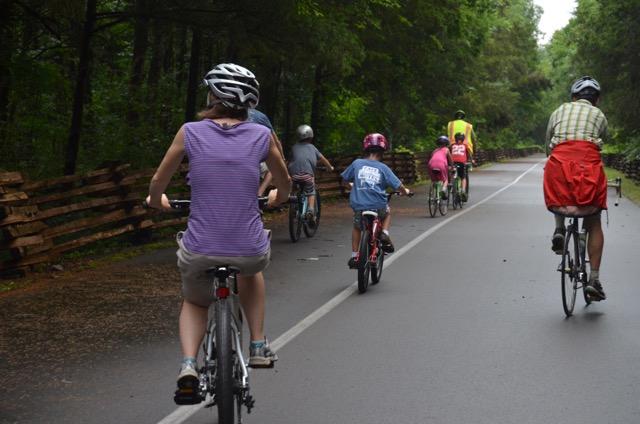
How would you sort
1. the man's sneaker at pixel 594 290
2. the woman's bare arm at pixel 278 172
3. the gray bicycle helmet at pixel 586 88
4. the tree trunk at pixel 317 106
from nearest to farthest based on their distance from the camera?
1. the woman's bare arm at pixel 278 172
2. the man's sneaker at pixel 594 290
3. the gray bicycle helmet at pixel 586 88
4. the tree trunk at pixel 317 106

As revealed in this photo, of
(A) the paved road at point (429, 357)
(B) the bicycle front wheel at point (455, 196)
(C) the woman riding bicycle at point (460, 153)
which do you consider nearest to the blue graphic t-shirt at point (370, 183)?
(A) the paved road at point (429, 357)

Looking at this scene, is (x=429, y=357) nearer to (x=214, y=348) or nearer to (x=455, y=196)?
(x=214, y=348)

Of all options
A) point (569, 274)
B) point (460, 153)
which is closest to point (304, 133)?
point (569, 274)

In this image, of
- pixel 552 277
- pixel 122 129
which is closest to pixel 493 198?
pixel 122 129

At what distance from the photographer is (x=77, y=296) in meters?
10.4

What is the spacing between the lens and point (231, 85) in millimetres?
5004

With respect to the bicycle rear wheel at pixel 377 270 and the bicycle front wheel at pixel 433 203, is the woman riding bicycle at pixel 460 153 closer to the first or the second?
the bicycle front wheel at pixel 433 203

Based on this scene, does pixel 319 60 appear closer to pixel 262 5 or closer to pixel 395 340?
pixel 262 5

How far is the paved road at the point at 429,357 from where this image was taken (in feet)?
19.6

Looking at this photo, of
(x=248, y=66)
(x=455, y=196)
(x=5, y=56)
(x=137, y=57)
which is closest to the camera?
(x=5, y=56)

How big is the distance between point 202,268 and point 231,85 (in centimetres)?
95

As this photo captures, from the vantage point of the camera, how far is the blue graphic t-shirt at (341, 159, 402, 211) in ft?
36.0

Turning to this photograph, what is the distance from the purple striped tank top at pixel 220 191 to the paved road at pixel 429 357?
1.31 m

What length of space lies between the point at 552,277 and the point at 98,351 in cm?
622
